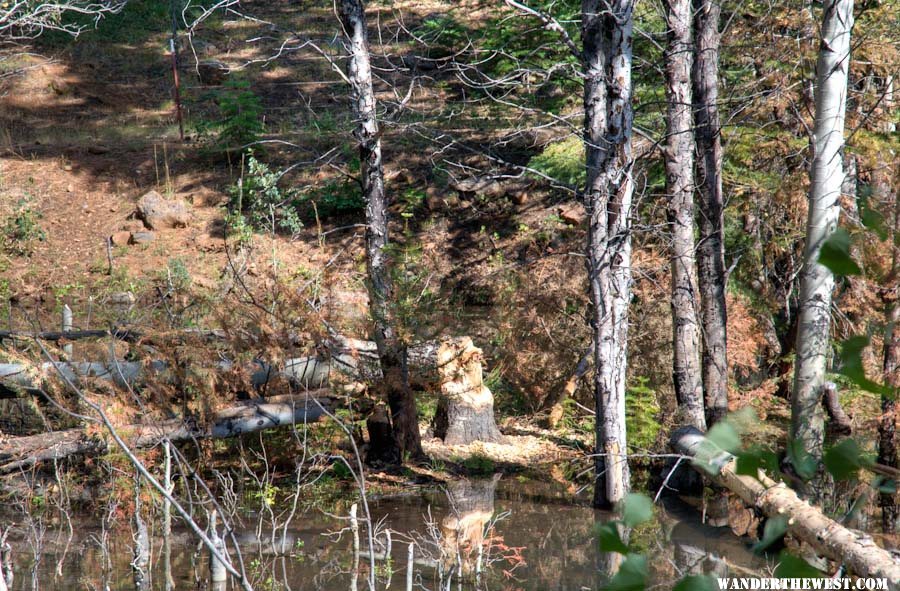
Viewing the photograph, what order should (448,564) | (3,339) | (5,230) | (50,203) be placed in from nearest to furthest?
(448,564) → (3,339) → (5,230) → (50,203)

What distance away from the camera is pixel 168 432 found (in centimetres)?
805

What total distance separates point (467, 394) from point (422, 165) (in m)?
11.4

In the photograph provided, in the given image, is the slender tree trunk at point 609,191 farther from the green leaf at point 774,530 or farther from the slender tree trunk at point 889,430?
the green leaf at point 774,530

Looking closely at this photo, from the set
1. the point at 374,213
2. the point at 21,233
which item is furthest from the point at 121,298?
the point at 374,213

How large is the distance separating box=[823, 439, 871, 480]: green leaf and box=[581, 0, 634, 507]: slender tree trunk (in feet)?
22.0

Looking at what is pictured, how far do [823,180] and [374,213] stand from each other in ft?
15.0

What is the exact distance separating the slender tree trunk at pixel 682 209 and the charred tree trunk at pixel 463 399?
2360mm

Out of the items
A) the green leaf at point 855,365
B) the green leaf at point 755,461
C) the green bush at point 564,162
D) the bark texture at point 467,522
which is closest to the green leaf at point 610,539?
the green leaf at point 755,461

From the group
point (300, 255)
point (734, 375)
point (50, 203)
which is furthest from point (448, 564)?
point (50, 203)

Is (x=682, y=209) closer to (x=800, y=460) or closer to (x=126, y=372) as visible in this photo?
(x=126, y=372)

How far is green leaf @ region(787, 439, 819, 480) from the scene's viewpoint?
2.92 feet

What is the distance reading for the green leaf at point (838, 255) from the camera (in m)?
0.78

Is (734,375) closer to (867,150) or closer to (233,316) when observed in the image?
(867,150)

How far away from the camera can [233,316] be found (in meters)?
8.70
